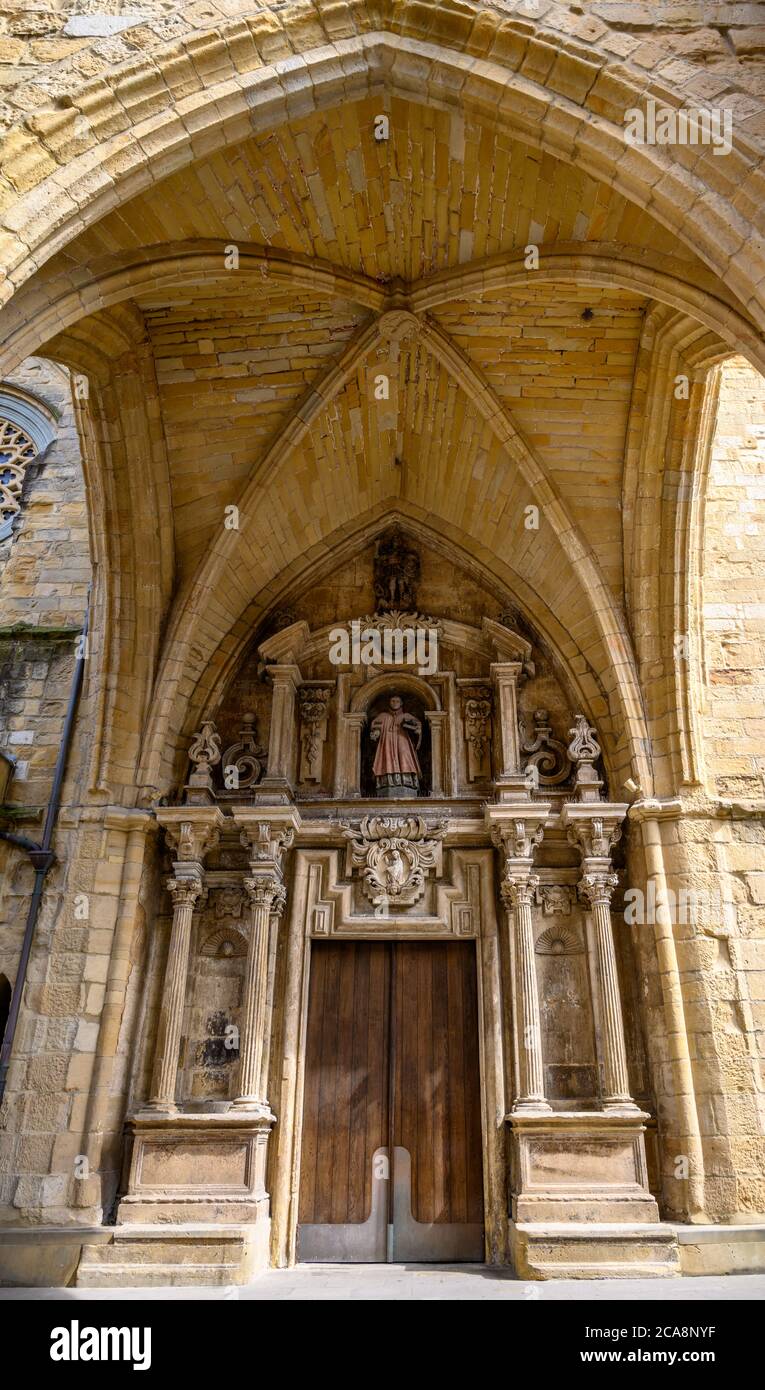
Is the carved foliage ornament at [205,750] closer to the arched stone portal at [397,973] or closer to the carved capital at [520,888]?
the arched stone portal at [397,973]

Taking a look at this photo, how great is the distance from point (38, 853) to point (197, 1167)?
2.32 metres

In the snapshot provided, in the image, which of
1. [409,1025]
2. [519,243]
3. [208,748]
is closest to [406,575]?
[208,748]

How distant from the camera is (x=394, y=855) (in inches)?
272

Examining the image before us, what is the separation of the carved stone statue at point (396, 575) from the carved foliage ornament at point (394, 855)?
1.93 metres

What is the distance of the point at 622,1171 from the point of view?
5727 millimetres

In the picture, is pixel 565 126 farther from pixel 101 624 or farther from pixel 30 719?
pixel 30 719

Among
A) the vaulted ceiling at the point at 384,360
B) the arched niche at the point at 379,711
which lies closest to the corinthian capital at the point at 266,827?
the arched niche at the point at 379,711

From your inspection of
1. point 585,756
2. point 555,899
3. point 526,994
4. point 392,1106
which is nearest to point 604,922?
point 555,899

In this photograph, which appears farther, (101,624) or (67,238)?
(101,624)

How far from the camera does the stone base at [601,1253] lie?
525 cm

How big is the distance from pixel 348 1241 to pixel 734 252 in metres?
6.20
